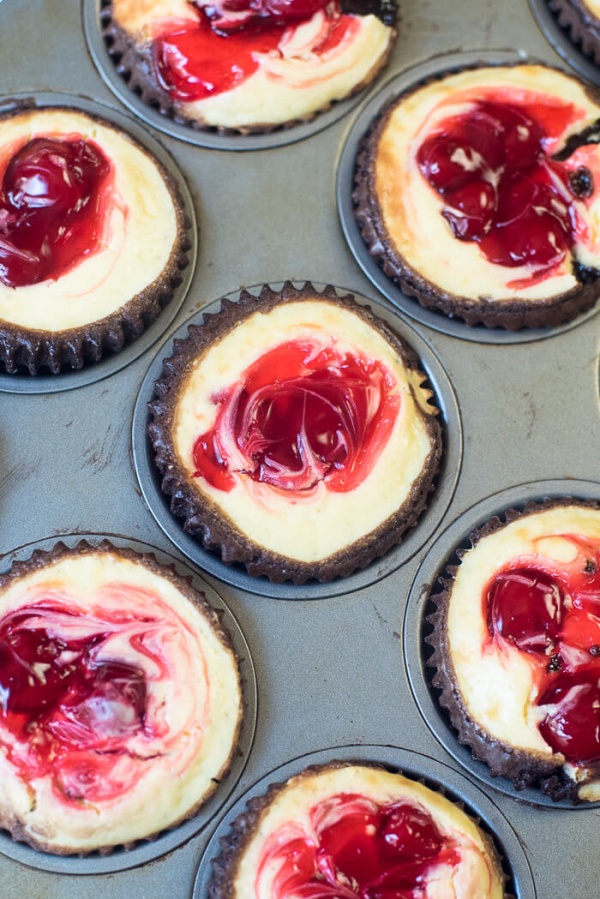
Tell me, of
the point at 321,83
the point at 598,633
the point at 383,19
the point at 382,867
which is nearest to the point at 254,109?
the point at 321,83

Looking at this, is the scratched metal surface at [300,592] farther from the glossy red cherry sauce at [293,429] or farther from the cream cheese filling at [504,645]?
the glossy red cherry sauce at [293,429]

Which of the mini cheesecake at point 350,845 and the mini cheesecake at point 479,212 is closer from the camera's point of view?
the mini cheesecake at point 350,845

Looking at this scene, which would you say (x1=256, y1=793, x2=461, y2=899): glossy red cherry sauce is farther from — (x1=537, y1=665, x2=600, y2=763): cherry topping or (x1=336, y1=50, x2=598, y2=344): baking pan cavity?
(x1=336, y1=50, x2=598, y2=344): baking pan cavity

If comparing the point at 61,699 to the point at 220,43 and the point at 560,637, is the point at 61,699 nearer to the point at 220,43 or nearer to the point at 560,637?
the point at 560,637

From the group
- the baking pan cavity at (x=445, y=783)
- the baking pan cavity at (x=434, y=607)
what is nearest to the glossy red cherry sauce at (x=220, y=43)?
the baking pan cavity at (x=434, y=607)

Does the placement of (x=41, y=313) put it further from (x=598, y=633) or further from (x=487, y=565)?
(x=598, y=633)

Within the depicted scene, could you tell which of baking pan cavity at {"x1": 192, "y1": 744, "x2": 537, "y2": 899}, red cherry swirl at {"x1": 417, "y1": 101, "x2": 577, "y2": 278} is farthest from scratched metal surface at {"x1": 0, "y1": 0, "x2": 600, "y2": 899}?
red cherry swirl at {"x1": 417, "y1": 101, "x2": 577, "y2": 278}
